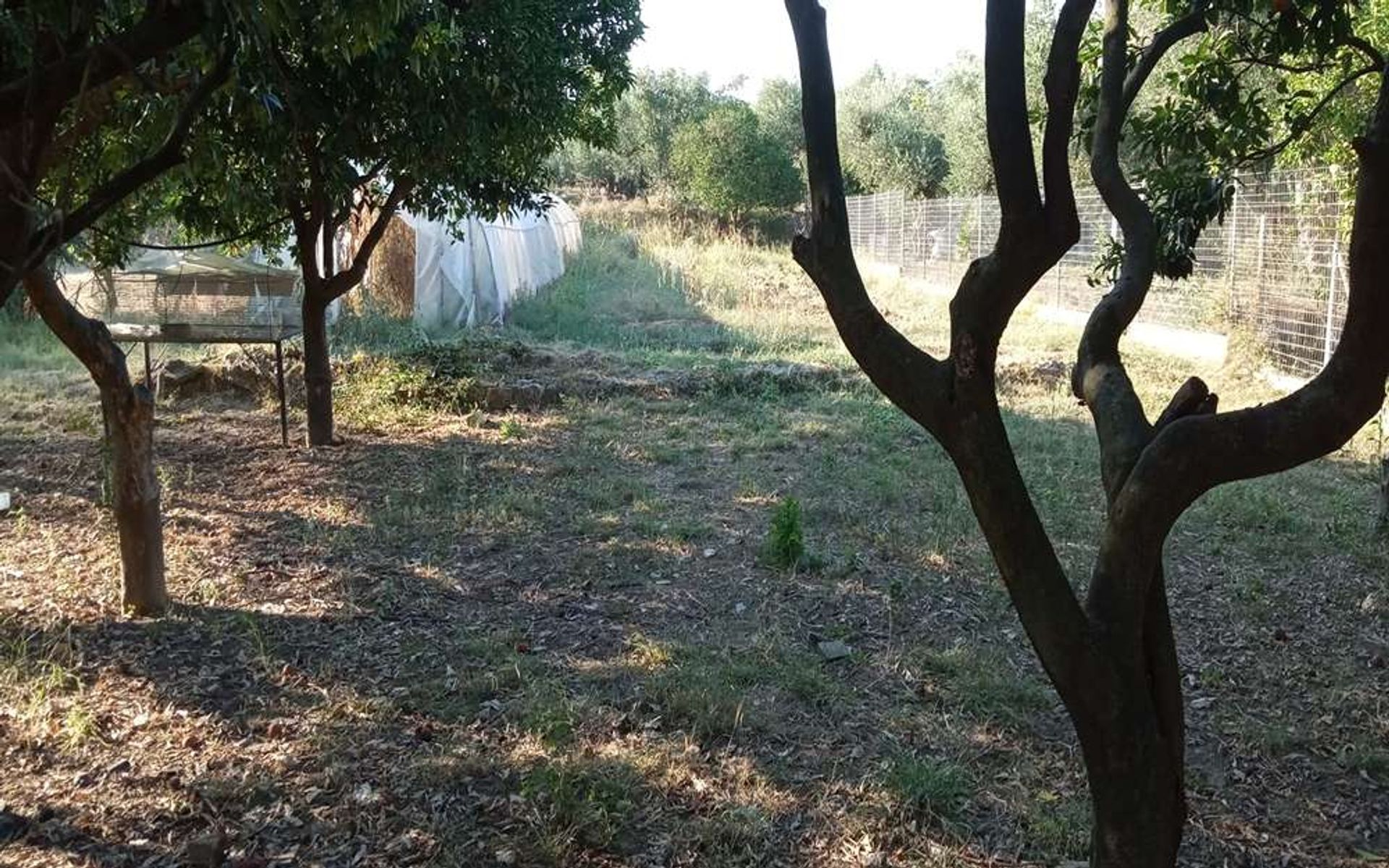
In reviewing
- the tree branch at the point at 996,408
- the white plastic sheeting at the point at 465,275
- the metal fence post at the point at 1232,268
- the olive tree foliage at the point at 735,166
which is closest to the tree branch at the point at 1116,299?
the tree branch at the point at 996,408

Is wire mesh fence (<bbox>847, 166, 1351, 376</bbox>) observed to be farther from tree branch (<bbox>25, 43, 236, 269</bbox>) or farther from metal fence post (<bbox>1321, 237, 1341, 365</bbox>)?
tree branch (<bbox>25, 43, 236, 269</bbox>)

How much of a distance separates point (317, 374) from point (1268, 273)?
914 cm

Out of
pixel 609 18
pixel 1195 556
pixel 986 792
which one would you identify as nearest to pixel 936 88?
pixel 609 18

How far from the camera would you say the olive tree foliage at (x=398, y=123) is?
5.02m

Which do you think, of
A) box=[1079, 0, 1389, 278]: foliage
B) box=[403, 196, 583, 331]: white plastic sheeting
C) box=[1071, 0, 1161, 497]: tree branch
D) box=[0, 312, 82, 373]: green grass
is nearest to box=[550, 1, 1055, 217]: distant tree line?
box=[403, 196, 583, 331]: white plastic sheeting

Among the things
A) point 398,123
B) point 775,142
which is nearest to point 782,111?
point 775,142

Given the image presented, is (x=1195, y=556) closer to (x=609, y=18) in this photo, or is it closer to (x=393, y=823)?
(x=393, y=823)

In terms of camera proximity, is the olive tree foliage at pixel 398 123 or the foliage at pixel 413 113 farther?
the foliage at pixel 413 113

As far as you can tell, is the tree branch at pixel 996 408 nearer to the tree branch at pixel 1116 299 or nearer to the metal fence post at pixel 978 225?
the tree branch at pixel 1116 299

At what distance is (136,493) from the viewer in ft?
Result: 15.1

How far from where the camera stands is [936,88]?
36.8 meters

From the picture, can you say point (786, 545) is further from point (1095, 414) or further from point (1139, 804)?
point (1139, 804)

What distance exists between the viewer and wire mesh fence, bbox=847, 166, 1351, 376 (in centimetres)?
999

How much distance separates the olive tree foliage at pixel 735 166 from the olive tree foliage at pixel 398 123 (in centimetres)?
1921
